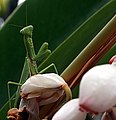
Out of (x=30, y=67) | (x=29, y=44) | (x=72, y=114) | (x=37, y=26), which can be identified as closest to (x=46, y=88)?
(x=72, y=114)

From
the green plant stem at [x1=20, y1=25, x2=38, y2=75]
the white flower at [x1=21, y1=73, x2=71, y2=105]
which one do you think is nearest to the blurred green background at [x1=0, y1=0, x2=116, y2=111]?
the green plant stem at [x1=20, y1=25, x2=38, y2=75]

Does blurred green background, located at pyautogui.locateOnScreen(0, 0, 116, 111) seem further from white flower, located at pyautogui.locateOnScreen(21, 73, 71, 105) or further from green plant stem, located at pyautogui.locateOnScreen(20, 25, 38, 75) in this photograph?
white flower, located at pyautogui.locateOnScreen(21, 73, 71, 105)

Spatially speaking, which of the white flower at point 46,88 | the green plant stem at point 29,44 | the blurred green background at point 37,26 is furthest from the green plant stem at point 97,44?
the blurred green background at point 37,26

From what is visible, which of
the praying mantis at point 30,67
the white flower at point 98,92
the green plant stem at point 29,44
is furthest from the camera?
the green plant stem at point 29,44

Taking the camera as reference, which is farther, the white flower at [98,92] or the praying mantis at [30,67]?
the praying mantis at [30,67]

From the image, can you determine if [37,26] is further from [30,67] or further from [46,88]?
[46,88]

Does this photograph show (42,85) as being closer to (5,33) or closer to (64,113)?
(64,113)

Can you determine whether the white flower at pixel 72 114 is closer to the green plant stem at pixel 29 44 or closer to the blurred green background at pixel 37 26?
the green plant stem at pixel 29 44

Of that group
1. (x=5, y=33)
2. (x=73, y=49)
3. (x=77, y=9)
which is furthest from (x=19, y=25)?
(x=73, y=49)
